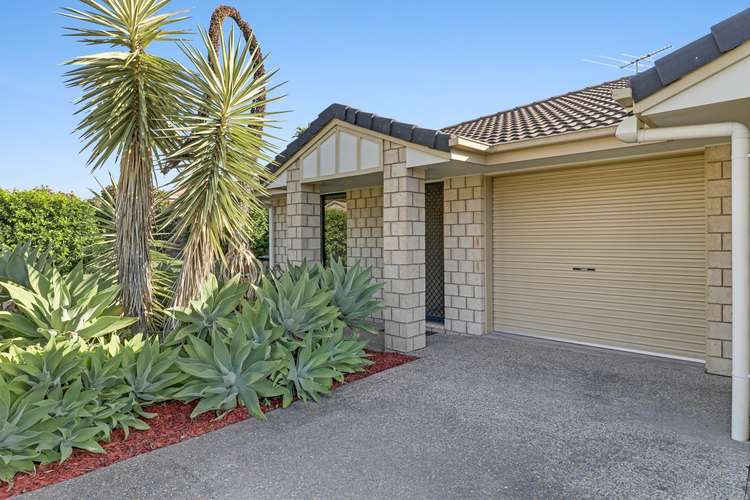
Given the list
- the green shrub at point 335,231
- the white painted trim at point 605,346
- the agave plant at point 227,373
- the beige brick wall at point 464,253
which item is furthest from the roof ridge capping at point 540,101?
the agave plant at point 227,373

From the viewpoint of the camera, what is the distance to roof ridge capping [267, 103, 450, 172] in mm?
6062

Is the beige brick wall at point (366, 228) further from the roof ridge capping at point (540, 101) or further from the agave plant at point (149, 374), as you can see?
the agave plant at point (149, 374)

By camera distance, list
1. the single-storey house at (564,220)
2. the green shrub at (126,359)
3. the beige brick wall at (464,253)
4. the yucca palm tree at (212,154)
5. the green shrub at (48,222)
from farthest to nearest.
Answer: the green shrub at (48,222), the beige brick wall at (464,253), the single-storey house at (564,220), the yucca palm tree at (212,154), the green shrub at (126,359)

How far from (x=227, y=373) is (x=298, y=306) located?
1114 mm

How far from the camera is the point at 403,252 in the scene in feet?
21.8

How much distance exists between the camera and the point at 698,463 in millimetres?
3252

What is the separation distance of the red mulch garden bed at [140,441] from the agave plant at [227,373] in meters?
0.16

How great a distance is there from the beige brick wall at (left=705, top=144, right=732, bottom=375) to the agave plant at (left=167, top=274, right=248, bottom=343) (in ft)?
19.6

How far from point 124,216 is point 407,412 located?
4183mm

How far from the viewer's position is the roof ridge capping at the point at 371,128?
6062 millimetres

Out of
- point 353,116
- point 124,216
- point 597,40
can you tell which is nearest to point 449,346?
point 353,116

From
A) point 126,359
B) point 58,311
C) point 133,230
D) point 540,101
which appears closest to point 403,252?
point 133,230

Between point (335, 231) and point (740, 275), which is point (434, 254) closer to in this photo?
point (335, 231)

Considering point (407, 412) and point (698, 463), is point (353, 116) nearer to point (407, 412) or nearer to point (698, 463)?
point (407, 412)
